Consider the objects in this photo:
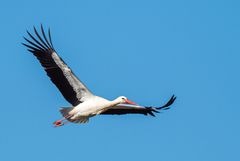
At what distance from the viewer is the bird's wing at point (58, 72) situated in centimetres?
1906

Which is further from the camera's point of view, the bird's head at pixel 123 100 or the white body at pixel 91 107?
the bird's head at pixel 123 100

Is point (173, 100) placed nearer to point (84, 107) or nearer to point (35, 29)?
point (84, 107)

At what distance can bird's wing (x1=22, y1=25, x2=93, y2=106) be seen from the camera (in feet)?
62.5

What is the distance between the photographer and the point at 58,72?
1911 centimetres

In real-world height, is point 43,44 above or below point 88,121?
above

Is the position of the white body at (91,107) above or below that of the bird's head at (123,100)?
below

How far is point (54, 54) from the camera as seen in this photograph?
19109mm

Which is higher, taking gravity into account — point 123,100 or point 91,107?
point 123,100

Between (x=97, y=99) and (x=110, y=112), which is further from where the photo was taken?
(x=110, y=112)

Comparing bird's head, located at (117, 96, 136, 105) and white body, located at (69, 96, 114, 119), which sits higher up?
bird's head, located at (117, 96, 136, 105)

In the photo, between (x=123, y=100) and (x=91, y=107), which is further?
(x=123, y=100)

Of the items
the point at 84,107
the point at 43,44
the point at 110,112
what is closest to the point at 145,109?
the point at 110,112

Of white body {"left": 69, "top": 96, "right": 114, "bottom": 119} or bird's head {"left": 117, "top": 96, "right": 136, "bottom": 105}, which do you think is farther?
bird's head {"left": 117, "top": 96, "right": 136, "bottom": 105}

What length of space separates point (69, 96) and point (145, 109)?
2426 mm
